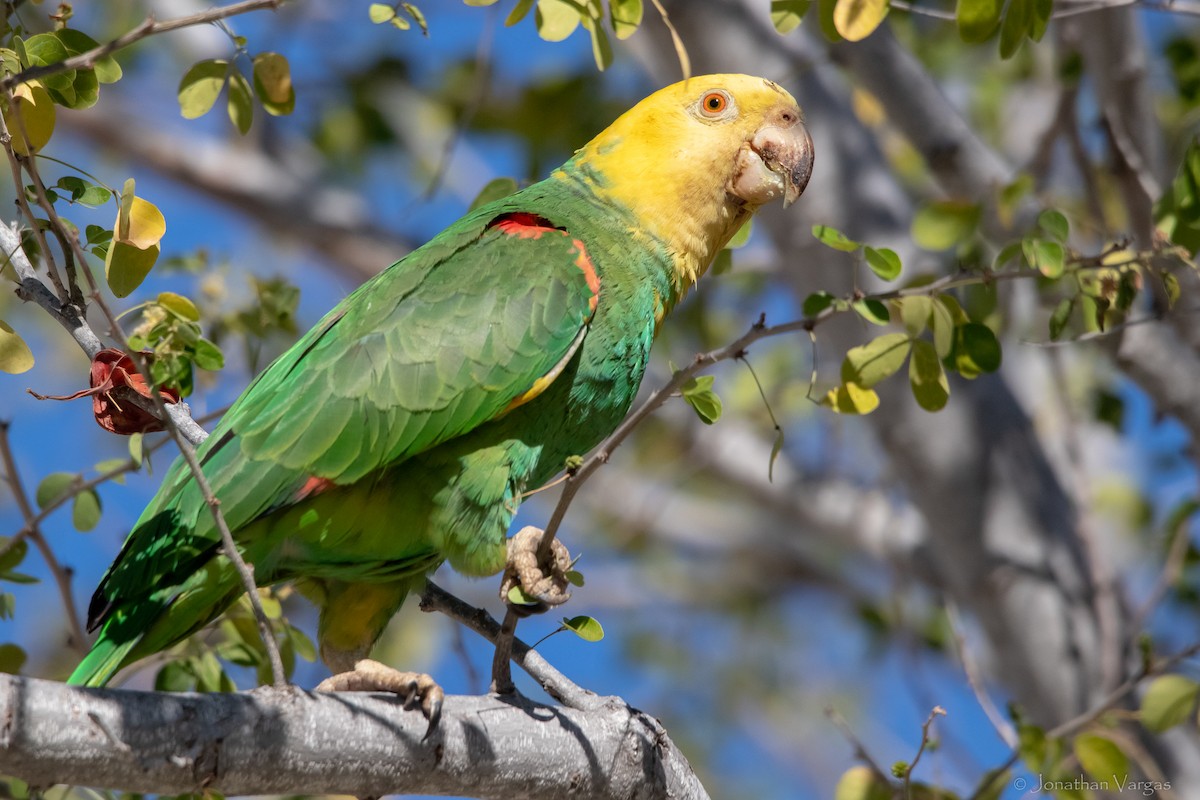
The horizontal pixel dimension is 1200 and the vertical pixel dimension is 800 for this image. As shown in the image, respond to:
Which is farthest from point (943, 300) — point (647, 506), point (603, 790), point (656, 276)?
point (647, 506)

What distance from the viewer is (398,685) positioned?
238 centimetres

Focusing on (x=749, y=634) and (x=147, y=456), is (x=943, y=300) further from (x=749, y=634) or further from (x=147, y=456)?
(x=749, y=634)

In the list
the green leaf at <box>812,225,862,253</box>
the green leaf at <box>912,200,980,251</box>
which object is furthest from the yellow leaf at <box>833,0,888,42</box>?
the green leaf at <box>912,200,980,251</box>

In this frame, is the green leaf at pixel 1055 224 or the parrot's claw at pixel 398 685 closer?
the parrot's claw at pixel 398 685

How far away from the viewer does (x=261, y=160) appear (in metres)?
6.76

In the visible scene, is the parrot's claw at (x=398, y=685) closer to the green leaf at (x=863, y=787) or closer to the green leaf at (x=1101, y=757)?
the green leaf at (x=863, y=787)

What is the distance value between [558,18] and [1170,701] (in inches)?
87.2

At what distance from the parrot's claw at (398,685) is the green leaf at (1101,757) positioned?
65.8 inches

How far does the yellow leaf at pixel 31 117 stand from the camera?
2172 millimetres

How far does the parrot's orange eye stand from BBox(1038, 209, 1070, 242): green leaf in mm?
980

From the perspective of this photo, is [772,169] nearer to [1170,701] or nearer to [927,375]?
[927,375]

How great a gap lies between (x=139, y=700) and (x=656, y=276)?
1771 millimetres

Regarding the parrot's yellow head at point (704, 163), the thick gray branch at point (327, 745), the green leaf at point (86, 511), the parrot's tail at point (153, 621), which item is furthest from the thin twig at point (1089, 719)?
the green leaf at point (86, 511)

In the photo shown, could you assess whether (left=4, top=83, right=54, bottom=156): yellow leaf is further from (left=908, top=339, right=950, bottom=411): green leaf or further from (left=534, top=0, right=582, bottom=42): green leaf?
(left=908, top=339, right=950, bottom=411): green leaf
